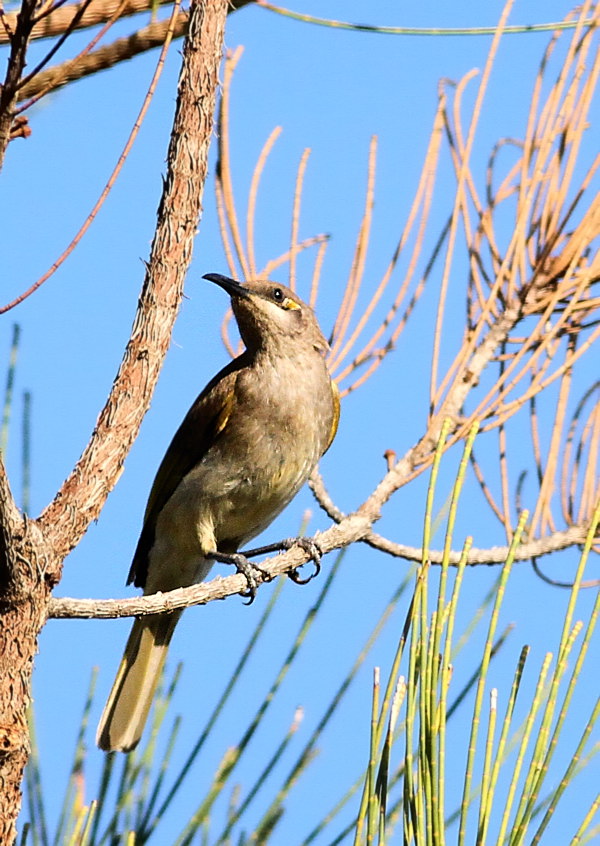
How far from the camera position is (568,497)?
10.6ft

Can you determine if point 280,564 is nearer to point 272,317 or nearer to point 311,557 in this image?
point 311,557

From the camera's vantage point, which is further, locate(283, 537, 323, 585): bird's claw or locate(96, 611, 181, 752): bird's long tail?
locate(96, 611, 181, 752): bird's long tail

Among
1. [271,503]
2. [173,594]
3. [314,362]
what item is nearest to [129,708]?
[271,503]

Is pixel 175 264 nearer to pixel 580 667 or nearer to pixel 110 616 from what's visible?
pixel 110 616

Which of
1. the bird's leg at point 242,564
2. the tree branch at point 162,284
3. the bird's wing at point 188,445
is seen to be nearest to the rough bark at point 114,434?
the tree branch at point 162,284

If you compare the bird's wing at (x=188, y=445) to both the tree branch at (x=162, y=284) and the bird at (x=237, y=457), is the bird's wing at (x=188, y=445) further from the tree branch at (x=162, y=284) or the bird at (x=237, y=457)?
the tree branch at (x=162, y=284)

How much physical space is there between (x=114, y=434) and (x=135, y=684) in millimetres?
2245

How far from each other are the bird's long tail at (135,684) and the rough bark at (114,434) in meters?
2.00

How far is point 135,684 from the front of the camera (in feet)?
14.0

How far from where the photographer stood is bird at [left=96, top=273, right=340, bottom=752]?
430 cm

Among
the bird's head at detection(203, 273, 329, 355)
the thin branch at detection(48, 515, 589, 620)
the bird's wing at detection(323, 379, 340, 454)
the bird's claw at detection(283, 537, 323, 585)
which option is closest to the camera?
the thin branch at detection(48, 515, 589, 620)

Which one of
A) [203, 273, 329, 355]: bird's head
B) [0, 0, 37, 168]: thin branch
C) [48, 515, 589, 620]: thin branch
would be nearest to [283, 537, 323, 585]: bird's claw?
[48, 515, 589, 620]: thin branch

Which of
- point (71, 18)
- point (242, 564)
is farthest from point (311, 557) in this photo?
point (71, 18)

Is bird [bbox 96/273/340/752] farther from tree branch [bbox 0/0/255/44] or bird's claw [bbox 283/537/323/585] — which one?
tree branch [bbox 0/0/255/44]
